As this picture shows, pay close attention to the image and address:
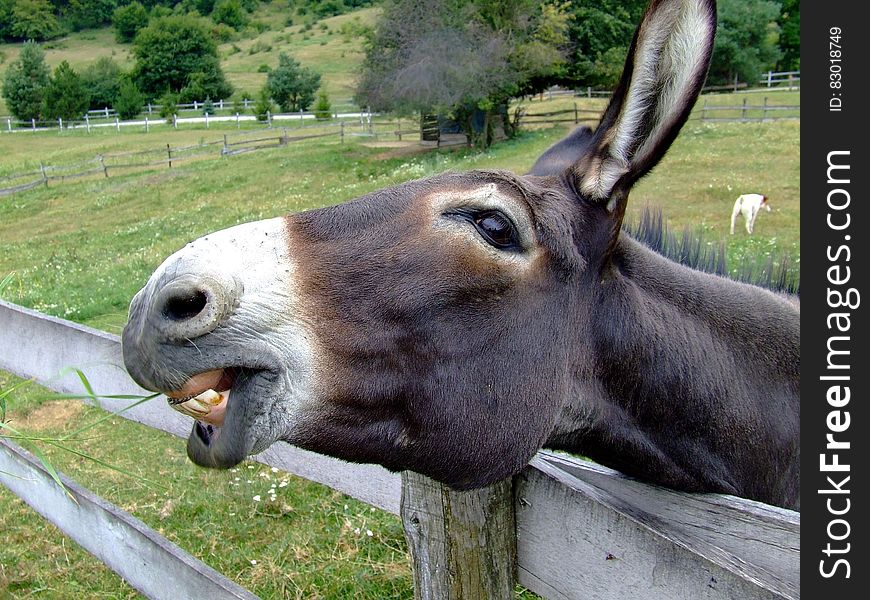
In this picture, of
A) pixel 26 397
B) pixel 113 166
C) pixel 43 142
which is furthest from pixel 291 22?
pixel 26 397

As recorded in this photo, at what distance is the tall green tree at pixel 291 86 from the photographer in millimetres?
63812

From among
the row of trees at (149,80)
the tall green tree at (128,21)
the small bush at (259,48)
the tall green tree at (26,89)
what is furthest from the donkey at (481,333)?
the tall green tree at (128,21)

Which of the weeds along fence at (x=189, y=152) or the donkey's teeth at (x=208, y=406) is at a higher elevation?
the weeds along fence at (x=189, y=152)

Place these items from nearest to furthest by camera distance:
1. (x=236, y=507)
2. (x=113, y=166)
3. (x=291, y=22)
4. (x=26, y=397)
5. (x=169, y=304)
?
(x=169, y=304) < (x=236, y=507) < (x=26, y=397) < (x=113, y=166) < (x=291, y=22)

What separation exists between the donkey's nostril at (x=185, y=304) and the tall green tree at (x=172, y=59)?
75882mm

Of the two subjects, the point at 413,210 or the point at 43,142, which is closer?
the point at 413,210

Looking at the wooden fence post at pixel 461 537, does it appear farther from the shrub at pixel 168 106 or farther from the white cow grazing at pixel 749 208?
→ the shrub at pixel 168 106

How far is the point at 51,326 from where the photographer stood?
4.20 metres

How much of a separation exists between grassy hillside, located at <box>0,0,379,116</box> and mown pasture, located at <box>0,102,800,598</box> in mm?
44512

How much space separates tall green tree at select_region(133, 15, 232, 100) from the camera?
7319cm

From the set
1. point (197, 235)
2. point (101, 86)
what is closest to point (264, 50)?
point (101, 86)
